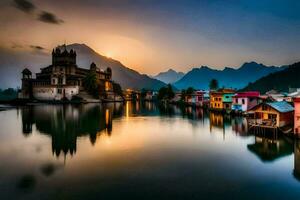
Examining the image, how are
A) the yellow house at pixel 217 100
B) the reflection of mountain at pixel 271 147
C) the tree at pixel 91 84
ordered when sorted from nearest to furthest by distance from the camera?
the reflection of mountain at pixel 271 147, the yellow house at pixel 217 100, the tree at pixel 91 84

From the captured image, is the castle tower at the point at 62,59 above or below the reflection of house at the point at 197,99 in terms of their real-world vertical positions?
above

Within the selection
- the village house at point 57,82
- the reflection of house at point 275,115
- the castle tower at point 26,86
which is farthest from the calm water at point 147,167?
the castle tower at point 26,86

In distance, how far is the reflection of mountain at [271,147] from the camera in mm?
22375

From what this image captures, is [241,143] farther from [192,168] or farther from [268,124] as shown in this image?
[192,168]

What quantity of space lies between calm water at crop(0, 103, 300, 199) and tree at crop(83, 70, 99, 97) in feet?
269

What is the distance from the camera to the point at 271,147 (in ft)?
84.1

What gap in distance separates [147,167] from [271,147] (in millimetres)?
14438

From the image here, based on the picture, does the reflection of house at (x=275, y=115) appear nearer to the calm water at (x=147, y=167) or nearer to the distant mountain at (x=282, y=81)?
the calm water at (x=147, y=167)

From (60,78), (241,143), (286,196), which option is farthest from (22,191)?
(60,78)

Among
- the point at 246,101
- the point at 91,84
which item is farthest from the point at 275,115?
the point at 91,84

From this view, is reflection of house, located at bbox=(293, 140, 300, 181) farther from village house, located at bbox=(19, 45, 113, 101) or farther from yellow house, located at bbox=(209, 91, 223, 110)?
village house, located at bbox=(19, 45, 113, 101)

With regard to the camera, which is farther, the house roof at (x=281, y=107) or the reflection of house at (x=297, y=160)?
the house roof at (x=281, y=107)

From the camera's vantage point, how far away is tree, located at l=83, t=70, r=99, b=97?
112 m

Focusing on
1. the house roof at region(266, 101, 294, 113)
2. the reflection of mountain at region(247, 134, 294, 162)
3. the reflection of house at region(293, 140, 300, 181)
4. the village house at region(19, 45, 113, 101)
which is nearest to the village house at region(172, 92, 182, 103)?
the village house at region(19, 45, 113, 101)
